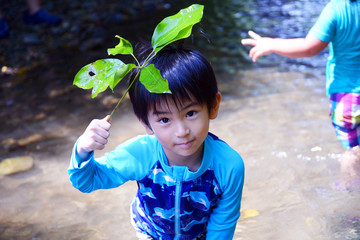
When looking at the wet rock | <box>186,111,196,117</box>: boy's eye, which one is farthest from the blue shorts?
the wet rock

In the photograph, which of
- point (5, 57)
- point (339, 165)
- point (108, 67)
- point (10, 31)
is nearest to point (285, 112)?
point (339, 165)

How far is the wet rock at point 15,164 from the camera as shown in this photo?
3.13 m

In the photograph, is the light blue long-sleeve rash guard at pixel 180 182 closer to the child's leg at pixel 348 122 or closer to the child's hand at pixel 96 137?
the child's hand at pixel 96 137

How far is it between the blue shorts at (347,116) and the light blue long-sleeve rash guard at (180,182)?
3.34 feet

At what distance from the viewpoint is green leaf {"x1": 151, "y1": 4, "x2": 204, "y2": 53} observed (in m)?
1.57

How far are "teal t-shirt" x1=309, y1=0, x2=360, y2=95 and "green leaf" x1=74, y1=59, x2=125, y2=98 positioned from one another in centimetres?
137

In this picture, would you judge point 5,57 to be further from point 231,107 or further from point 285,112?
point 285,112

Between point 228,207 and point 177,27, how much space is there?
76cm

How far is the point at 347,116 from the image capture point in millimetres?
2566

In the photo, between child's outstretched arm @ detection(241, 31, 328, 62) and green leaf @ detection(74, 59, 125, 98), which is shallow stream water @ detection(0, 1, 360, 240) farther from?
green leaf @ detection(74, 59, 125, 98)

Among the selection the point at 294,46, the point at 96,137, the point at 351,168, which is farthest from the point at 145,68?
the point at 351,168

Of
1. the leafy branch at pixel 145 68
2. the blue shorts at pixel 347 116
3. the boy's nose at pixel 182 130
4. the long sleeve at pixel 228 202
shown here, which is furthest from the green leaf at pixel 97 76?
the blue shorts at pixel 347 116

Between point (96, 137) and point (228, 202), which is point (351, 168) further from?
point (96, 137)

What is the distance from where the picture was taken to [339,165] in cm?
298
